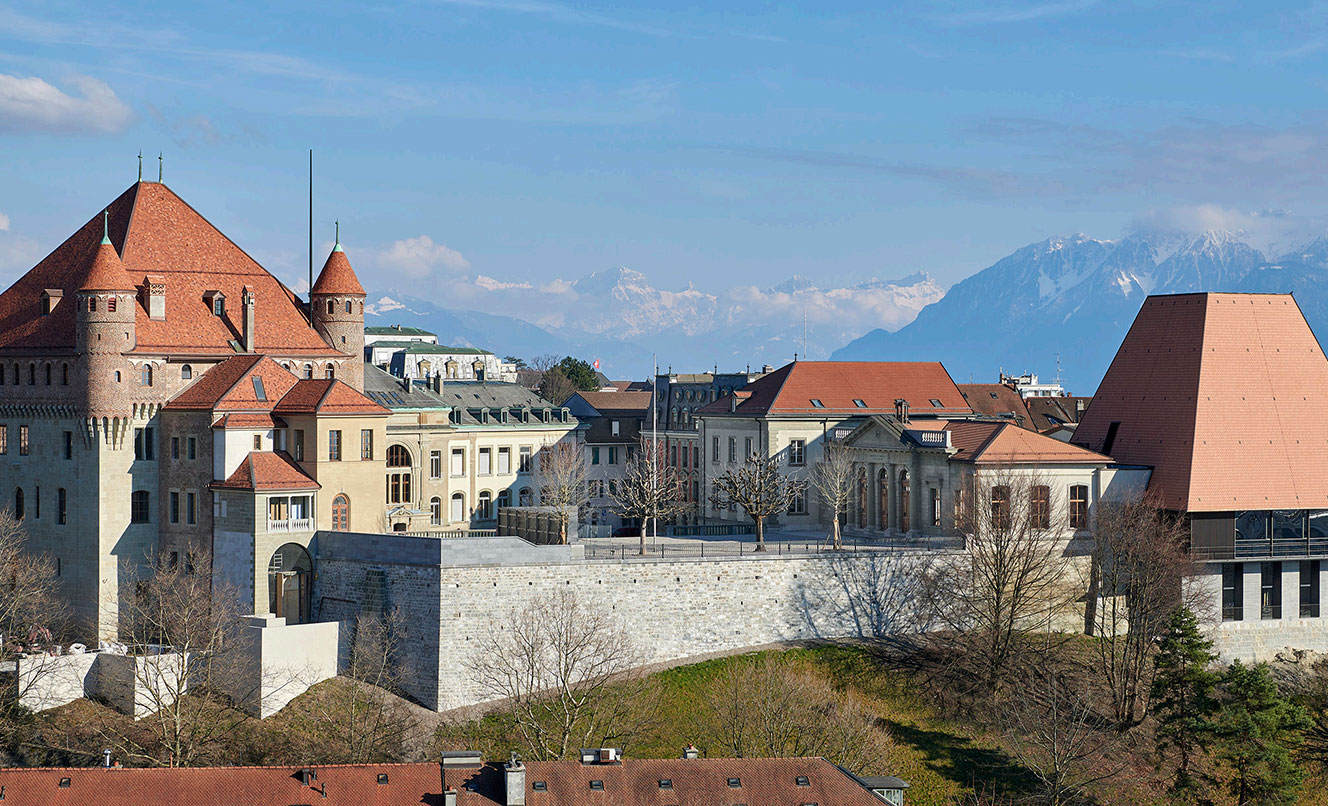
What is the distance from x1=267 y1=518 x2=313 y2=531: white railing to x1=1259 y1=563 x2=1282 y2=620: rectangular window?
45.4 meters

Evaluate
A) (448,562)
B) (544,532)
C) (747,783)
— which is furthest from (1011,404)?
(747,783)

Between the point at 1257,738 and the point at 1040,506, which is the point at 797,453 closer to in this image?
the point at 1040,506

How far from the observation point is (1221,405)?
81.6m

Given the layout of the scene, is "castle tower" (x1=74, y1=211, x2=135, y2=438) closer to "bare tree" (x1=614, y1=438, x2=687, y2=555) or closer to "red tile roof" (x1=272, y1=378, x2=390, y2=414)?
"red tile roof" (x1=272, y1=378, x2=390, y2=414)

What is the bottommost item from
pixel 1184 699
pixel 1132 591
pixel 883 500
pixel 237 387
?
pixel 1184 699

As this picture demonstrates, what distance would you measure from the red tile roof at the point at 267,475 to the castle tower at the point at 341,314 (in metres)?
11.5

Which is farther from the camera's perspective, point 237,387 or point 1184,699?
point 237,387

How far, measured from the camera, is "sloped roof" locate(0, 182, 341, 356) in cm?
7762

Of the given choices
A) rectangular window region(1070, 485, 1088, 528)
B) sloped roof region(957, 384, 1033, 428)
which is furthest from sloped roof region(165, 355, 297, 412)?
sloped roof region(957, 384, 1033, 428)

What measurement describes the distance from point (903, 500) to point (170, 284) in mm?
38680

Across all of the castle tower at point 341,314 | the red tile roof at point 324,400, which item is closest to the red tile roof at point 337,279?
the castle tower at point 341,314

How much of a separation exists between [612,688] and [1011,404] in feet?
208

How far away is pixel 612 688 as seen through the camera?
68125 mm

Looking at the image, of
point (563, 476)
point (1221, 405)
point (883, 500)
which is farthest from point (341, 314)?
point (1221, 405)
